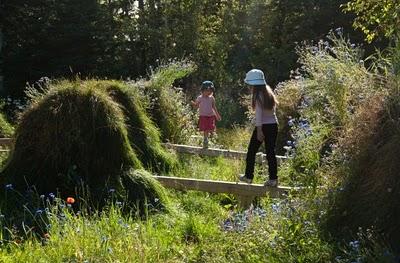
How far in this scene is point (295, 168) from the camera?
22.7 ft

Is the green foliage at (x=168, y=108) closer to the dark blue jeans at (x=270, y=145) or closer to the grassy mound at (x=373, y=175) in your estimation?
the dark blue jeans at (x=270, y=145)

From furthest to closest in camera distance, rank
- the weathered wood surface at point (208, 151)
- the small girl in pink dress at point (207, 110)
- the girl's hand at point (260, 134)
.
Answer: the small girl in pink dress at point (207, 110) < the weathered wood surface at point (208, 151) < the girl's hand at point (260, 134)

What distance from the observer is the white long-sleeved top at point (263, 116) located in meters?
6.73

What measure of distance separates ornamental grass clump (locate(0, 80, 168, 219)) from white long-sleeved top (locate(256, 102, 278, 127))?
4.84 ft

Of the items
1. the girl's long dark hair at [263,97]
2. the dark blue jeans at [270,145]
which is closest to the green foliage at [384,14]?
the girl's long dark hair at [263,97]

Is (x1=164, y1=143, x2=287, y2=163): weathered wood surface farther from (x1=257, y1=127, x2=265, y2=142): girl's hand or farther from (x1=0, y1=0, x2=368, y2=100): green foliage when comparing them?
(x1=0, y1=0, x2=368, y2=100): green foliage

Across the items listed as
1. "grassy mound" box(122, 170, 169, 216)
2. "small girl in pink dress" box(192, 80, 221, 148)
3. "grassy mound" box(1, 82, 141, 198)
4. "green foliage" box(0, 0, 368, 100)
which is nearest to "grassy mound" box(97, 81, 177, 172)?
"grassy mound" box(1, 82, 141, 198)

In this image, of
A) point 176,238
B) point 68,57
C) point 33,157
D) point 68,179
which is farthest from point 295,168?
point 68,57

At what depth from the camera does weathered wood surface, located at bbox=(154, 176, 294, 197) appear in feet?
20.9

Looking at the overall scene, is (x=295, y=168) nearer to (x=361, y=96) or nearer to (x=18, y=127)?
(x=361, y=96)

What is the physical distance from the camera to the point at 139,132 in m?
8.57

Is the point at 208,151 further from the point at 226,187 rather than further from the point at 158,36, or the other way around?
the point at 158,36

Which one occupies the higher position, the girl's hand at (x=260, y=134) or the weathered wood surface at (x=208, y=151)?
the girl's hand at (x=260, y=134)

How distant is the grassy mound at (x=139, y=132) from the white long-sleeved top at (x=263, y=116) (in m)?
2.18
